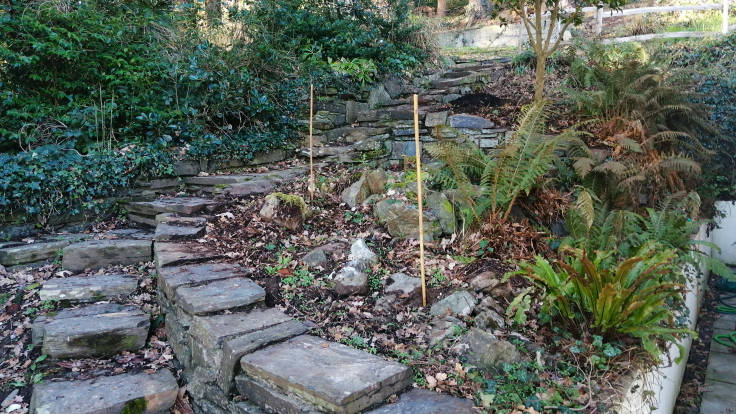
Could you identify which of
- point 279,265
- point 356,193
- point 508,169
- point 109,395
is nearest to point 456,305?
point 508,169

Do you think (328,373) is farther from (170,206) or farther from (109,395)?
(170,206)

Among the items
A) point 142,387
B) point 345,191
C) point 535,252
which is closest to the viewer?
point 142,387

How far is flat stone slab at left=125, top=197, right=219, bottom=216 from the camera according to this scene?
15.6ft

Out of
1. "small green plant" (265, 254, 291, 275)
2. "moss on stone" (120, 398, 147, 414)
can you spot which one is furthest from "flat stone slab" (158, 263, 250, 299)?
"moss on stone" (120, 398, 147, 414)

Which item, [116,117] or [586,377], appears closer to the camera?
[586,377]

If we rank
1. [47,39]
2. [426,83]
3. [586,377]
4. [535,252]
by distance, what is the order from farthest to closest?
[426,83] < [47,39] < [535,252] < [586,377]

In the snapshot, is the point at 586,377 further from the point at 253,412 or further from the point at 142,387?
the point at 142,387

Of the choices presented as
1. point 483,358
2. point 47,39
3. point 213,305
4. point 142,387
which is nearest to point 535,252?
point 483,358

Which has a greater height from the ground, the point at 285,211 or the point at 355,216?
the point at 285,211

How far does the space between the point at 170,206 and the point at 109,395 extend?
2.37m

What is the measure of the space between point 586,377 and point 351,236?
214 cm

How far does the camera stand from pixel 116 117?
5.50m

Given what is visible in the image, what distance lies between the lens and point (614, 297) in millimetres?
2713

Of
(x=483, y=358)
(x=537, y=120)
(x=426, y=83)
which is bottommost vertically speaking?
(x=483, y=358)
